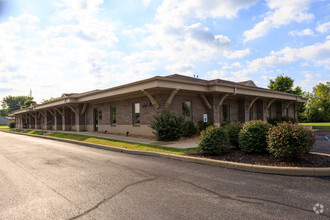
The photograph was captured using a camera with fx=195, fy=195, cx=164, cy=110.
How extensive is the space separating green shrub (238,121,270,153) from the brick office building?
638cm

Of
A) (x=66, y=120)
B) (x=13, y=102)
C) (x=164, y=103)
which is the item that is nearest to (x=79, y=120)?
(x=66, y=120)

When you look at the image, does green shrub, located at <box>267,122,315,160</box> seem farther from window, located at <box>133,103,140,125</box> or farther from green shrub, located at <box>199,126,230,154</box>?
window, located at <box>133,103,140,125</box>

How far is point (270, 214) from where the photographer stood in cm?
331

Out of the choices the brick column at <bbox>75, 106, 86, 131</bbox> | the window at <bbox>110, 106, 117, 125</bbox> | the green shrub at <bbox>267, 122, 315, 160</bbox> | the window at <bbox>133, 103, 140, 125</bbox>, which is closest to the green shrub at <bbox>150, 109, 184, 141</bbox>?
the window at <bbox>133, 103, 140, 125</bbox>

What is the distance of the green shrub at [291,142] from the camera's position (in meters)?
6.26

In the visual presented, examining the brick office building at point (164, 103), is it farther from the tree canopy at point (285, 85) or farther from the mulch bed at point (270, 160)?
the tree canopy at point (285, 85)

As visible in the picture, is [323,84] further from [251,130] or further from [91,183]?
[91,183]

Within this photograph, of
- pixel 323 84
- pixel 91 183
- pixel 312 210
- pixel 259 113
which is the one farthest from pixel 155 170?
pixel 323 84

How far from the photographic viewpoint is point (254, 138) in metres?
7.72

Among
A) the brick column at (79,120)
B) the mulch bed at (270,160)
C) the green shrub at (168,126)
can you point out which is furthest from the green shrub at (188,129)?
the brick column at (79,120)

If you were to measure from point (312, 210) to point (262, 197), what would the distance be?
0.84 meters

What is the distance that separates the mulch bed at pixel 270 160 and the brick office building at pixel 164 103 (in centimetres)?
667

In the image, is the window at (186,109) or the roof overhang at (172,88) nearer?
the roof overhang at (172,88)

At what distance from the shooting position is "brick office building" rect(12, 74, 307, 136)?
14477 mm
